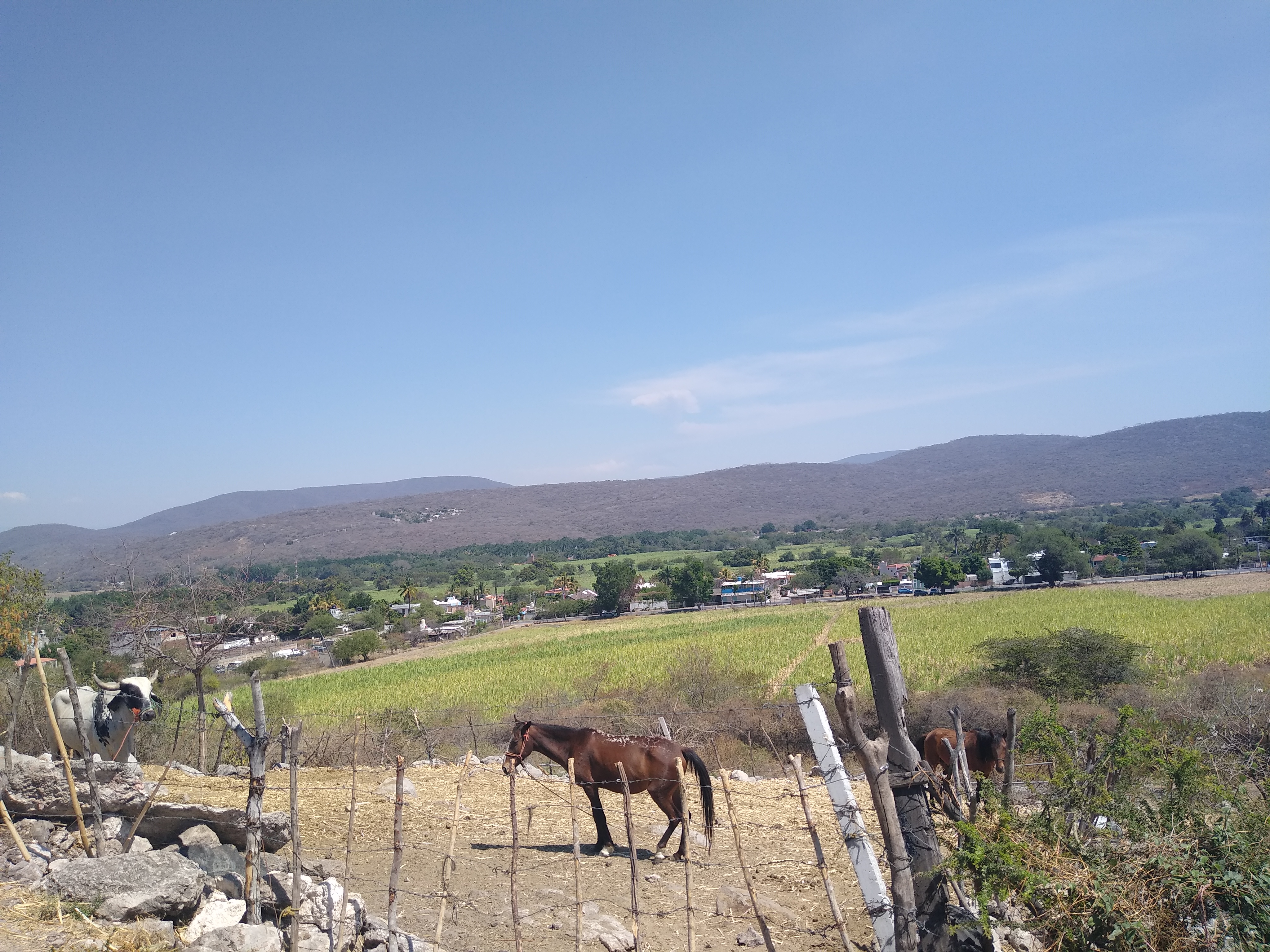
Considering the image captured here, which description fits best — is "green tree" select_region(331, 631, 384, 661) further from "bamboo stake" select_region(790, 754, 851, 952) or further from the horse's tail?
"bamboo stake" select_region(790, 754, 851, 952)

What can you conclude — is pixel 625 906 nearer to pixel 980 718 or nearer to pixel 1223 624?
pixel 980 718

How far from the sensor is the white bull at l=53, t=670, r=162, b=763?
909 centimetres

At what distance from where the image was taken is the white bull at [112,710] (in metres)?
9.09

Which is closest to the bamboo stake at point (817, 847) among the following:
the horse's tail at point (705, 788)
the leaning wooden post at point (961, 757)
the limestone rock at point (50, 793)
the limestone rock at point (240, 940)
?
the leaning wooden post at point (961, 757)

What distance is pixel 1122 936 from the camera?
424 centimetres

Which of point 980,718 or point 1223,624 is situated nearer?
point 980,718

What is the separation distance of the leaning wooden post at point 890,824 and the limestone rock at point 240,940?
400 centimetres

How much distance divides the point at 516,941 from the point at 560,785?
7141 mm

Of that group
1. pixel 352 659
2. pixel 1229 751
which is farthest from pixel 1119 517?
pixel 1229 751

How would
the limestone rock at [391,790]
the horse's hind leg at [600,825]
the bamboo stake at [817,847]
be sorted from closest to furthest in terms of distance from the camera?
the bamboo stake at [817,847], the horse's hind leg at [600,825], the limestone rock at [391,790]

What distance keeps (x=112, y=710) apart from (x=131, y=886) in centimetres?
421

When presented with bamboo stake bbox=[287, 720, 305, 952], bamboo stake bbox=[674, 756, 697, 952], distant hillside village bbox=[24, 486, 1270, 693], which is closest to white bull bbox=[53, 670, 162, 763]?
distant hillside village bbox=[24, 486, 1270, 693]

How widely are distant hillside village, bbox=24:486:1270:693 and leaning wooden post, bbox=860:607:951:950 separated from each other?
1097 centimetres

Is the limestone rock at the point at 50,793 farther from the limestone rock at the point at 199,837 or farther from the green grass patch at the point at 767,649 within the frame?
the green grass patch at the point at 767,649
